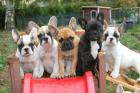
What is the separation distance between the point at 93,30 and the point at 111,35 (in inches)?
21.0

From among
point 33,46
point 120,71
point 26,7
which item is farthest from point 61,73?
point 26,7

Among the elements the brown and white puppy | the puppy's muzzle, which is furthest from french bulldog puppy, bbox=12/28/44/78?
the puppy's muzzle

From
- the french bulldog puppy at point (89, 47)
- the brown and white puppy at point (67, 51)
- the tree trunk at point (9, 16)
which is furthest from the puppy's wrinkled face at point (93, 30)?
the tree trunk at point (9, 16)

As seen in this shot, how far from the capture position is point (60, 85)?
185 inches

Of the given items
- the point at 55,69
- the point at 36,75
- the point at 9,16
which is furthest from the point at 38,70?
the point at 9,16

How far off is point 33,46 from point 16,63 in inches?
22.3

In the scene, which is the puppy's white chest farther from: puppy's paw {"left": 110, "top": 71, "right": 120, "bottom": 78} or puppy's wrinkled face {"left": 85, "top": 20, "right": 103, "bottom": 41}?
puppy's paw {"left": 110, "top": 71, "right": 120, "bottom": 78}

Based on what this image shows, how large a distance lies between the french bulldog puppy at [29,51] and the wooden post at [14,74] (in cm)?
35

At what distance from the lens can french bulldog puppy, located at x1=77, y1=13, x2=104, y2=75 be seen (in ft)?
15.9

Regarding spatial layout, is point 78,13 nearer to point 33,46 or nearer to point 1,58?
point 1,58

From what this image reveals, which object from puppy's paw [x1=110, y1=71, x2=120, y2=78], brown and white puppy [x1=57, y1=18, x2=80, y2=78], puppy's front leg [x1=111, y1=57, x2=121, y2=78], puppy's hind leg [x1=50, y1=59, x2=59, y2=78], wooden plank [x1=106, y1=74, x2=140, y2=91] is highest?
brown and white puppy [x1=57, y1=18, x2=80, y2=78]

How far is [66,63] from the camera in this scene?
495 centimetres

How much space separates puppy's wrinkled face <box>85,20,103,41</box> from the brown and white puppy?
0.49 ft

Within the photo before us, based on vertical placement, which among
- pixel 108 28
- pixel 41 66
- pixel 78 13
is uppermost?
pixel 108 28
